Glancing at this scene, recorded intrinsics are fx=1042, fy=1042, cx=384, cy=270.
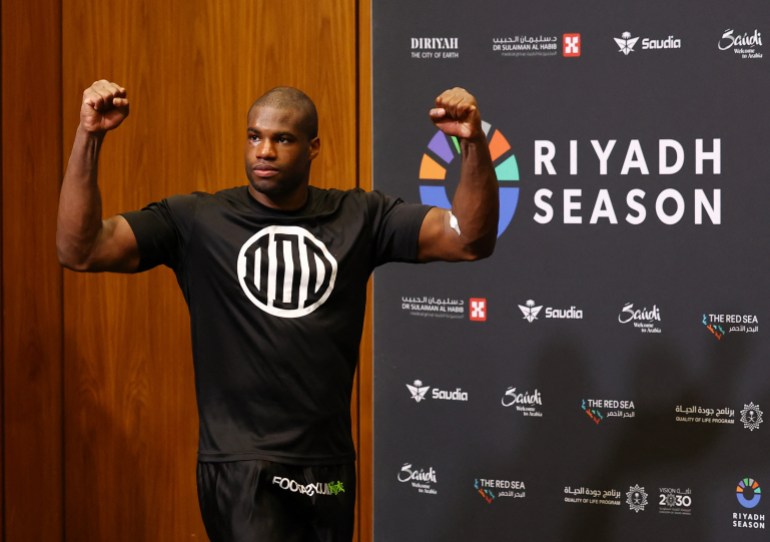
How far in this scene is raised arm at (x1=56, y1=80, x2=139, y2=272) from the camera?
2252 mm

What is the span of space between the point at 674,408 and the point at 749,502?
1.18ft

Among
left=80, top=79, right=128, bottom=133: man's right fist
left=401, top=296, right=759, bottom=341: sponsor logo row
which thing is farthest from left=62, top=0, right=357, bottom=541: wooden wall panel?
left=80, top=79, right=128, bottom=133: man's right fist

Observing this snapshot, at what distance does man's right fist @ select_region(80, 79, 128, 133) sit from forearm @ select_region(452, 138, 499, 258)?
0.75 metres

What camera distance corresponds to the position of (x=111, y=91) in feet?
7.40

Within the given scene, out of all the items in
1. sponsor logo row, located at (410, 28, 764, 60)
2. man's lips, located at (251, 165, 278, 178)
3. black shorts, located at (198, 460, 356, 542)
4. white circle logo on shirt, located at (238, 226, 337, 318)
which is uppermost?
sponsor logo row, located at (410, 28, 764, 60)

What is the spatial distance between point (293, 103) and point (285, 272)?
1.37 feet

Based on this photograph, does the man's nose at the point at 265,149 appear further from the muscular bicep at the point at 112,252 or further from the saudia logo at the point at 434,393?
the saudia logo at the point at 434,393

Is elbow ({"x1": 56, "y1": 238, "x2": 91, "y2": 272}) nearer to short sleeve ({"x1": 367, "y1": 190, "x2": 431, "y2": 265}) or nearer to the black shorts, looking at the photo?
the black shorts

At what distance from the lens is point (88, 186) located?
228 cm

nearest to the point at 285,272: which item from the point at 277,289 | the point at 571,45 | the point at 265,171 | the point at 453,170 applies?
the point at 277,289

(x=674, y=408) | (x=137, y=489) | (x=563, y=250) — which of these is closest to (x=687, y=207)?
(x=563, y=250)

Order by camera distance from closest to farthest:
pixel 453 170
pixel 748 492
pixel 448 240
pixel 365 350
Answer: pixel 448 240 → pixel 748 492 → pixel 453 170 → pixel 365 350

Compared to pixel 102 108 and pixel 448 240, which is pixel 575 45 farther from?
pixel 102 108

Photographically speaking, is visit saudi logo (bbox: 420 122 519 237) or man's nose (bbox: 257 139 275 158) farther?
visit saudi logo (bbox: 420 122 519 237)
